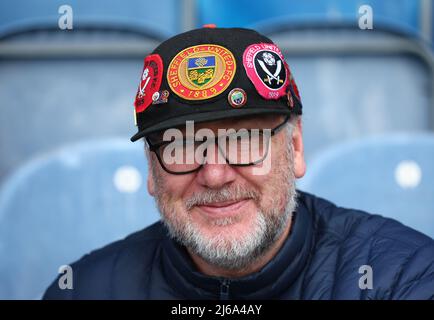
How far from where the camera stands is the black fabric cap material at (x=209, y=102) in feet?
3.50

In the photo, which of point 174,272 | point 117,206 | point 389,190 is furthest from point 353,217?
point 117,206

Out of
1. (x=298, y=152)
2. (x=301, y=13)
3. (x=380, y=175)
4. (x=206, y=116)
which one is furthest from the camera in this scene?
(x=301, y=13)

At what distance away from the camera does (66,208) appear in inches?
77.5

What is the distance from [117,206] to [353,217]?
2.85 feet

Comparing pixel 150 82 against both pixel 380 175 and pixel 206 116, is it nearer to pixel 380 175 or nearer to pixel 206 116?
pixel 206 116

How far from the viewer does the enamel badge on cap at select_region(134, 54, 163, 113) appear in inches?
44.0

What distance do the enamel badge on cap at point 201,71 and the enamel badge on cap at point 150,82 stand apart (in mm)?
24

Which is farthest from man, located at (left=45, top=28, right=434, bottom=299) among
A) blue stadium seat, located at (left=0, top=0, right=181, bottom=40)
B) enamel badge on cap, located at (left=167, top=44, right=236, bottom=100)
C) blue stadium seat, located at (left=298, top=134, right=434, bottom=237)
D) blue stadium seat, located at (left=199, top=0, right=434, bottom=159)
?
blue stadium seat, located at (left=0, top=0, right=181, bottom=40)

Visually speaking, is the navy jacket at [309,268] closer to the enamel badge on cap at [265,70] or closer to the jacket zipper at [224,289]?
the jacket zipper at [224,289]

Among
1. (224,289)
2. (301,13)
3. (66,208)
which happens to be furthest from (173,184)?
(301,13)

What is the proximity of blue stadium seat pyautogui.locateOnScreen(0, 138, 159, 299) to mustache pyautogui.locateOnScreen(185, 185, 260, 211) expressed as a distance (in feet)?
2.68

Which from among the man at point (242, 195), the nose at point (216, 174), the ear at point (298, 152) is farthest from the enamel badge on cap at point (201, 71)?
the ear at point (298, 152)

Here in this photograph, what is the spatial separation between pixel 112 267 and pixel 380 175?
88cm
